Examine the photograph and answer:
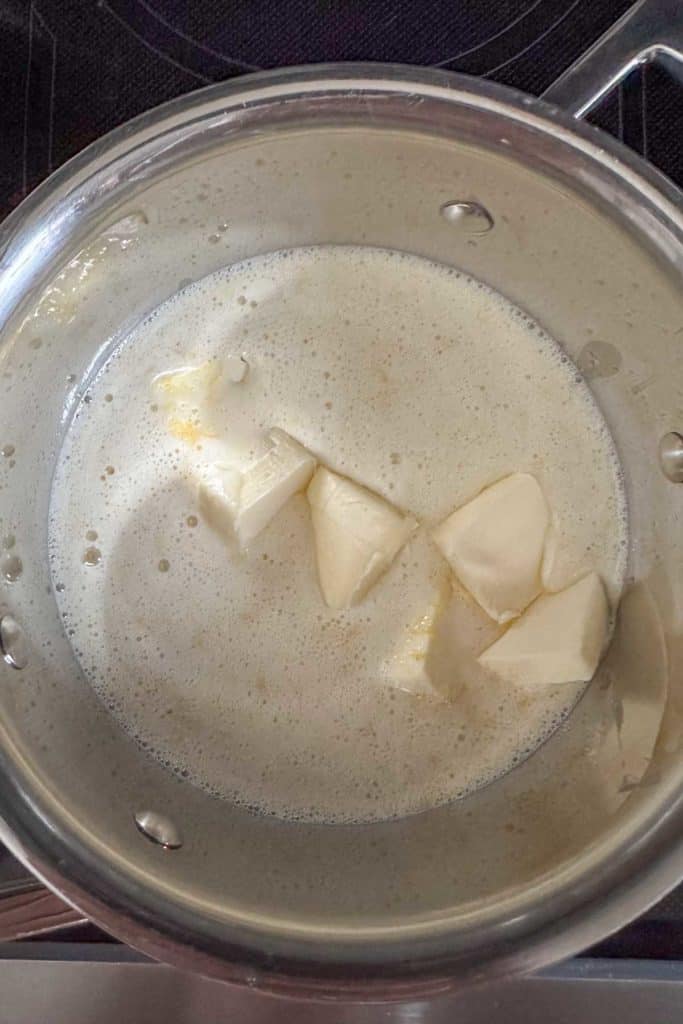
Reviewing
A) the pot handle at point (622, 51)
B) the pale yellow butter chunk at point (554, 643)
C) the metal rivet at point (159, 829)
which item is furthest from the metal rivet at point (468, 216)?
the metal rivet at point (159, 829)

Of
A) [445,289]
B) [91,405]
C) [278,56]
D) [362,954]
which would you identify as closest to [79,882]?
[362,954]

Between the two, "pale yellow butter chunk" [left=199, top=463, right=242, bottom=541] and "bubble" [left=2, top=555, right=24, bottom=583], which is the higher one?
"bubble" [left=2, top=555, right=24, bottom=583]

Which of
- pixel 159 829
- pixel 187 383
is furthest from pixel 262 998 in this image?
pixel 187 383

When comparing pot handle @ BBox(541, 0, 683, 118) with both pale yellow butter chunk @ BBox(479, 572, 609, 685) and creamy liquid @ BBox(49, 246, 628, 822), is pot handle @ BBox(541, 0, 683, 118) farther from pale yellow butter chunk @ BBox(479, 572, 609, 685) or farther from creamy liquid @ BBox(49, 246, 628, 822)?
pale yellow butter chunk @ BBox(479, 572, 609, 685)

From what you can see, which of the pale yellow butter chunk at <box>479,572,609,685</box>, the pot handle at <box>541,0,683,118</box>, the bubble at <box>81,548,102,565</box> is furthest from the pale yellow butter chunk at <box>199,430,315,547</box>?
the pot handle at <box>541,0,683,118</box>

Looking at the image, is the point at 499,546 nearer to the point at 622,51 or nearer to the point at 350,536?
the point at 350,536
